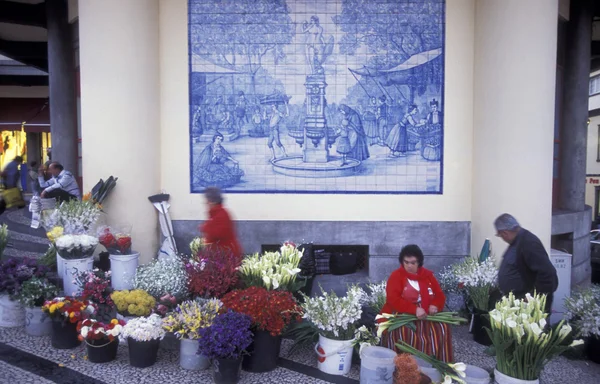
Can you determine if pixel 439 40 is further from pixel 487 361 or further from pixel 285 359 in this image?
pixel 285 359

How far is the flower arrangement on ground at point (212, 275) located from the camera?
5453 mm

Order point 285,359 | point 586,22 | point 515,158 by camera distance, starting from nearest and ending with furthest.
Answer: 1. point 285,359
2. point 515,158
3. point 586,22

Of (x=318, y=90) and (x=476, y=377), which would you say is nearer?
(x=476, y=377)

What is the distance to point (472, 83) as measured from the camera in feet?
25.3

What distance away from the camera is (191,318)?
15.9 ft

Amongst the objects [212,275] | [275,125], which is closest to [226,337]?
[212,275]

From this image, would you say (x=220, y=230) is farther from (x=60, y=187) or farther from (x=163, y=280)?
(x=60, y=187)

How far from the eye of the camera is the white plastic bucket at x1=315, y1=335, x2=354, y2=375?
4.99 meters

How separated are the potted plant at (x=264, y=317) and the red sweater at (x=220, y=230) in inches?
46.6

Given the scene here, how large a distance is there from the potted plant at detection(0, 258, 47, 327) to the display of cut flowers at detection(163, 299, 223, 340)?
223 centimetres

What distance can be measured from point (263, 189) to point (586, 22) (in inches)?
274

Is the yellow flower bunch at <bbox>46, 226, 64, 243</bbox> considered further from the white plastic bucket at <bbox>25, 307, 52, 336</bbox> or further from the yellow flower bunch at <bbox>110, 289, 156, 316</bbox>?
the yellow flower bunch at <bbox>110, 289, 156, 316</bbox>

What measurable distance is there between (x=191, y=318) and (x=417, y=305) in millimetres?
2218

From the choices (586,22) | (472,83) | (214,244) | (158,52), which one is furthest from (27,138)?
(586,22)
